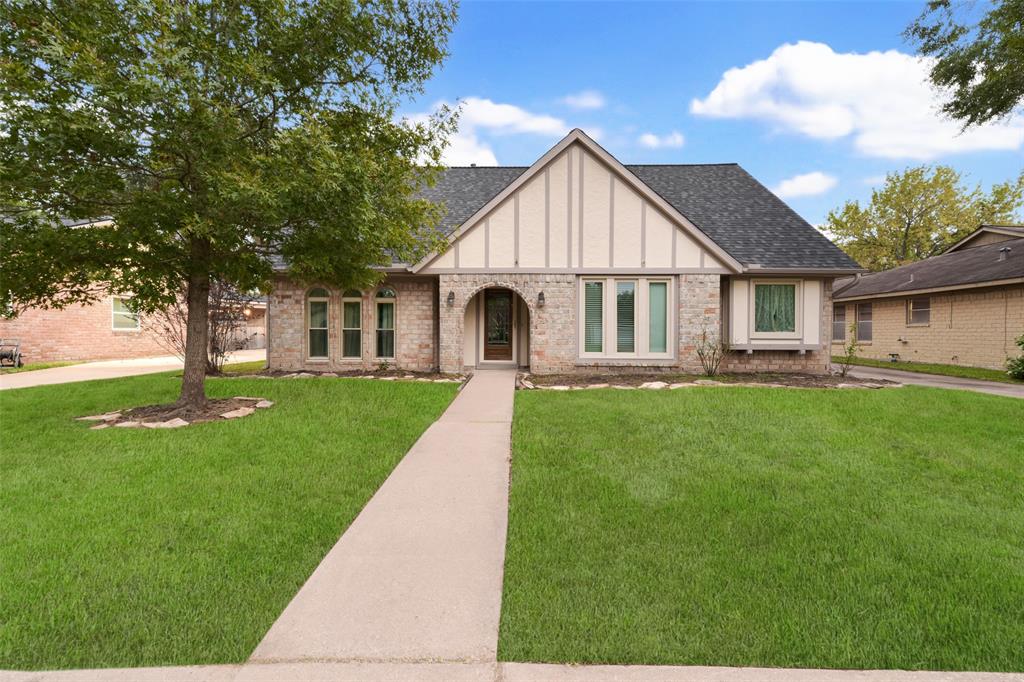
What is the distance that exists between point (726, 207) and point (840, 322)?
1270 cm

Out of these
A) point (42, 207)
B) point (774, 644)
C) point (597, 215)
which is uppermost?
point (597, 215)

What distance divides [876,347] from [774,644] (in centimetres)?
2367

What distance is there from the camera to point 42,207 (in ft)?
22.2

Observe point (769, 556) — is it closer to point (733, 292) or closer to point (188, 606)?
point (188, 606)

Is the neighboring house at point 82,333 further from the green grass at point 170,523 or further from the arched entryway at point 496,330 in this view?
the green grass at point 170,523

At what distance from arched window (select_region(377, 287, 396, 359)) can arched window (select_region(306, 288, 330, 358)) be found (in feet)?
5.03

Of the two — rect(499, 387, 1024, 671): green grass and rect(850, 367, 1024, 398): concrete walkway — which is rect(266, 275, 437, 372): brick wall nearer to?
rect(499, 387, 1024, 671): green grass

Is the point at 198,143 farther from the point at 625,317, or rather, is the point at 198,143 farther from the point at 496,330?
the point at 625,317

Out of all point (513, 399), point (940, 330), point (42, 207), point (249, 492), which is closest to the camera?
point (249, 492)

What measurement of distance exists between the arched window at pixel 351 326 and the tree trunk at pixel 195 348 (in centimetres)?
505

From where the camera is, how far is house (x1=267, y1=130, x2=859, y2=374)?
12180mm

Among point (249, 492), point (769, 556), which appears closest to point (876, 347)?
point (769, 556)

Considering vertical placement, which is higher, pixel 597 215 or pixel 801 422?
pixel 597 215

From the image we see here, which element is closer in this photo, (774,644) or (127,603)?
(774,644)
